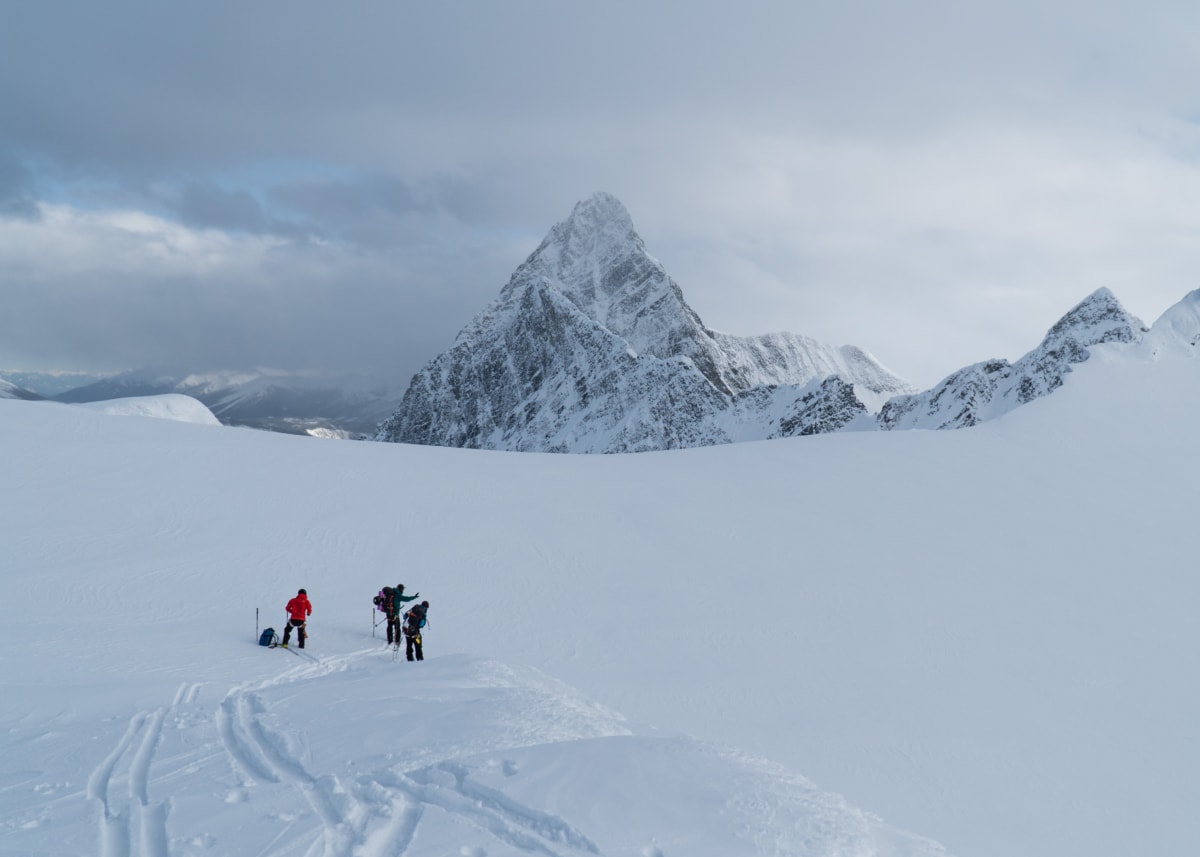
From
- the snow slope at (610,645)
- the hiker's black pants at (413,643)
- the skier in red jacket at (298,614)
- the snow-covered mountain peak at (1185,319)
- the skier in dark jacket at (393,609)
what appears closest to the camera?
the snow slope at (610,645)

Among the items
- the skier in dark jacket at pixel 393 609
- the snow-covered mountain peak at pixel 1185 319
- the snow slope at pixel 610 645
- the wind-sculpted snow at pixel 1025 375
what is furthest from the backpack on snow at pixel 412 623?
the wind-sculpted snow at pixel 1025 375

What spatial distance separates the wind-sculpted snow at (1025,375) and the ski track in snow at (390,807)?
132785 mm

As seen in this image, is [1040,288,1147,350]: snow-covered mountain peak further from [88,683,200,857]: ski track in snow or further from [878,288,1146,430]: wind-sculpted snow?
[88,683,200,857]: ski track in snow

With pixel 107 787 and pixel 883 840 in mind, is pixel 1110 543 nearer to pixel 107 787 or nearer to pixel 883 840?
pixel 883 840

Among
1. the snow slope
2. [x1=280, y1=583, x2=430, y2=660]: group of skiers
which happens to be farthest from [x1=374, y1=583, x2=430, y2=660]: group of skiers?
the snow slope

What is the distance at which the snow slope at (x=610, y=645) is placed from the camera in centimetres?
679

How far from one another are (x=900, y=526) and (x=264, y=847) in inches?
882

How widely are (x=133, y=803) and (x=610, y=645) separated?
10.7m

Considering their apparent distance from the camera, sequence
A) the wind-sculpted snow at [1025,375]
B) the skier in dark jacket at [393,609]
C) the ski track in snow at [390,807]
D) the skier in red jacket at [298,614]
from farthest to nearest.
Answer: the wind-sculpted snow at [1025,375]
the skier in dark jacket at [393,609]
the skier in red jacket at [298,614]
the ski track in snow at [390,807]

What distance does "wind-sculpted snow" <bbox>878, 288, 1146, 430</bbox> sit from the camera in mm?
129125

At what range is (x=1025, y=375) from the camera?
136m

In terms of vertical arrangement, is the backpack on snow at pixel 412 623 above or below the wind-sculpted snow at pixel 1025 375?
below

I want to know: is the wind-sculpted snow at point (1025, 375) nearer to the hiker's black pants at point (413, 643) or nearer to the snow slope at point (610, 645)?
the snow slope at point (610, 645)

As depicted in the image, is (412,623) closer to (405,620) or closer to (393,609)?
(405,620)
